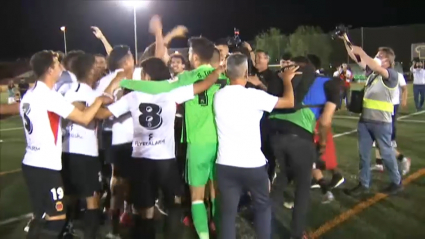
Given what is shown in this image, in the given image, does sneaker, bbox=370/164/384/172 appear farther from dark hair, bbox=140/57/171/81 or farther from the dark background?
the dark background

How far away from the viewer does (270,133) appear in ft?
18.7

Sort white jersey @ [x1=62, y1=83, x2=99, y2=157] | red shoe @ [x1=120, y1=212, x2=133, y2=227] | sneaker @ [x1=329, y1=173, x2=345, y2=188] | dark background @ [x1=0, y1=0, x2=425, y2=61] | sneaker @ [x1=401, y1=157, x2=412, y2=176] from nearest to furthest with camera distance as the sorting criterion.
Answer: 1. white jersey @ [x1=62, y1=83, x2=99, y2=157]
2. red shoe @ [x1=120, y1=212, x2=133, y2=227]
3. sneaker @ [x1=329, y1=173, x2=345, y2=188]
4. sneaker @ [x1=401, y1=157, x2=412, y2=176]
5. dark background @ [x1=0, y1=0, x2=425, y2=61]

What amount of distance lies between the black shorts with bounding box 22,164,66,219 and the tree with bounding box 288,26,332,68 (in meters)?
47.7

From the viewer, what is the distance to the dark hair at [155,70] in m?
5.16

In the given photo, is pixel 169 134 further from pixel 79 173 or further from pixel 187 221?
pixel 187 221

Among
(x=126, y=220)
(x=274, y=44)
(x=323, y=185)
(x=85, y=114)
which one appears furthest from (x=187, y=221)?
(x=274, y=44)

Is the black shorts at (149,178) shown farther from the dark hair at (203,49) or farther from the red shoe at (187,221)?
the red shoe at (187,221)

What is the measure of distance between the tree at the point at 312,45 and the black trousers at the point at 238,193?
4716 centimetres

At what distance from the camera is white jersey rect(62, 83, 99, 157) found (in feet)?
17.5

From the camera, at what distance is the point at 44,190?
15.2 feet

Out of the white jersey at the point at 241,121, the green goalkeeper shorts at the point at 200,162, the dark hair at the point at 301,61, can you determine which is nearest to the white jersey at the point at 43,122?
the green goalkeeper shorts at the point at 200,162

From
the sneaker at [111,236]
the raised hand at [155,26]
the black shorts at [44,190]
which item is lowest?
the sneaker at [111,236]

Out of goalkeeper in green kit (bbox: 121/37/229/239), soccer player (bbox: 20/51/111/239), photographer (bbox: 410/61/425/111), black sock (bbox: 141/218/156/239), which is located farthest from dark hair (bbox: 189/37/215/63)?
photographer (bbox: 410/61/425/111)

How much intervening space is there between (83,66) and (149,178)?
1.42m
